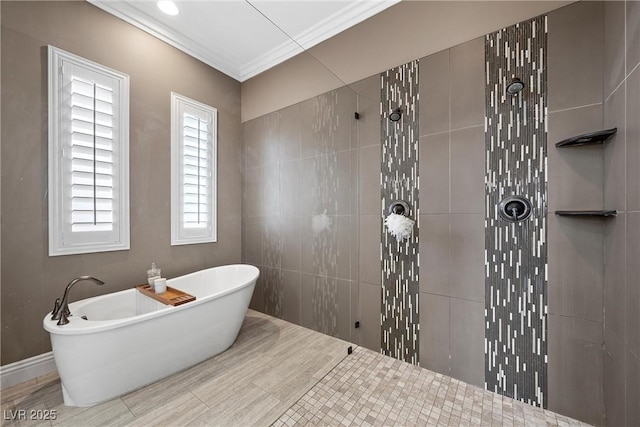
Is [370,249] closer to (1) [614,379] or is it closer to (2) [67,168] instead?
(1) [614,379]

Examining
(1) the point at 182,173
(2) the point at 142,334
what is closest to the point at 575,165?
(1) the point at 182,173

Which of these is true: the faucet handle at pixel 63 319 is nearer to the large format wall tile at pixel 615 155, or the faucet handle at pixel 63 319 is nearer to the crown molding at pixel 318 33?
the crown molding at pixel 318 33

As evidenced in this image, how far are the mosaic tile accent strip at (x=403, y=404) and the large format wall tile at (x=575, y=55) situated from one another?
6.11 feet

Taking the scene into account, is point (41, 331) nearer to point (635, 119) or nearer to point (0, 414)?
point (0, 414)

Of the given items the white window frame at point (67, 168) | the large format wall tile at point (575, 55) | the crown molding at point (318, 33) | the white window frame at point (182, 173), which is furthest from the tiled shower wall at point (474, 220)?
the white window frame at point (67, 168)

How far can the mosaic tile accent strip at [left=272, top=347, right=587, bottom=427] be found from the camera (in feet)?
4.89

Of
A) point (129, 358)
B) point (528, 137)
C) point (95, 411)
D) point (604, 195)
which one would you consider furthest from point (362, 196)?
point (95, 411)

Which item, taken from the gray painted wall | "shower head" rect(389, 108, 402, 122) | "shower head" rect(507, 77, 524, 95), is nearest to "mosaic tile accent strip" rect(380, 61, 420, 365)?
"shower head" rect(389, 108, 402, 122)

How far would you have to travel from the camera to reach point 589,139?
136 centimetres

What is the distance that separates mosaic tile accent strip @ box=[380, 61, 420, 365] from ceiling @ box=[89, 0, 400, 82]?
0.75m

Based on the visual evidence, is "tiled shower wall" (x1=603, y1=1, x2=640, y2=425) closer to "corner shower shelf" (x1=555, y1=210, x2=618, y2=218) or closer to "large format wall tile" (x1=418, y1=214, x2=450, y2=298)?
"corner shower shelf" (x1=555, y1=210, x2=618, y2=218)

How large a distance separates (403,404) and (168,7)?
2940 millimetres

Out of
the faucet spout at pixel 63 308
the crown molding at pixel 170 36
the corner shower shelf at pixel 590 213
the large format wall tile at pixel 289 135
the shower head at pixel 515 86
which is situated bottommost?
the faucet spout at pixel 63 308

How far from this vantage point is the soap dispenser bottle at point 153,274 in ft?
5.22
